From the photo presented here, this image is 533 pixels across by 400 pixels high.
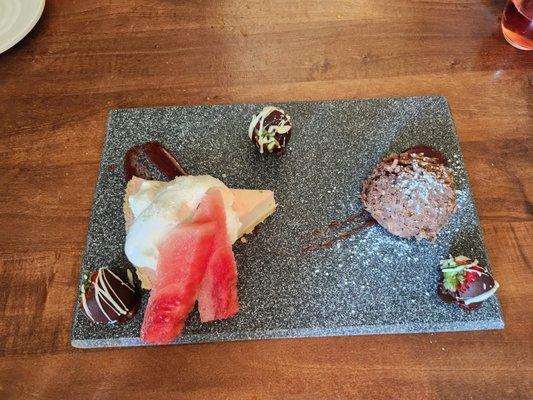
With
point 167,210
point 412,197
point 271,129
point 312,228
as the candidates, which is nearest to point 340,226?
point 312,228

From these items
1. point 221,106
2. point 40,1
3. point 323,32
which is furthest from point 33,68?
point 323,32

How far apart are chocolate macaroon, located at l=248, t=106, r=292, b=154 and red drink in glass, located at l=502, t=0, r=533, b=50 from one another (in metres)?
0.83

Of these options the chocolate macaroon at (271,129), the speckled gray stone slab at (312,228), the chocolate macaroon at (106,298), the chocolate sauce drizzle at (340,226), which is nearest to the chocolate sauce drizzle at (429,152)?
the speckled gray stone slab at (312,228)

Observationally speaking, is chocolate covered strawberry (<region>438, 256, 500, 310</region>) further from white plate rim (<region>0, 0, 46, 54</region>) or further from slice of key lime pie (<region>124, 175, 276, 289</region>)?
white plate rim (<region>0, 0, 46, 54</region>)

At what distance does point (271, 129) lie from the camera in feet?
4.06

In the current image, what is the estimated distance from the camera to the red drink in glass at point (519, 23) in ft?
4.91

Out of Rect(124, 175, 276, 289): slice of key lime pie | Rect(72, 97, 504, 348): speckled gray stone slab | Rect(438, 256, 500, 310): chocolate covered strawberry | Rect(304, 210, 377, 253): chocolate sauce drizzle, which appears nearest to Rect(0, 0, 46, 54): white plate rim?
Rect(72, 97, 504, 348): speckled gray stone slab

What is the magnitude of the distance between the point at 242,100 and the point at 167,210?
533 mm

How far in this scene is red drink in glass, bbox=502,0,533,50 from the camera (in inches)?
59.0

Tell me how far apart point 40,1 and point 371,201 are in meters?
1.26

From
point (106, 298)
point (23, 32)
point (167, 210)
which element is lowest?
point (106, 298)

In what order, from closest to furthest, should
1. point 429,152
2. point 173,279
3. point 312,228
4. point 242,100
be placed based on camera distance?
point 173,279 < point 312,228 < point 429,152 < point 242,100

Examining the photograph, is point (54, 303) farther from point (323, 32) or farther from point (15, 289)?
point (323, 32)

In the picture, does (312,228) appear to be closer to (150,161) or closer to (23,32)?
(150,161)
